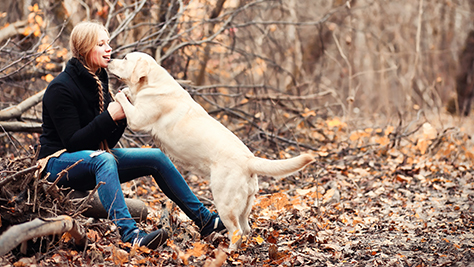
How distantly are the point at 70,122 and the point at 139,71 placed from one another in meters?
0.62

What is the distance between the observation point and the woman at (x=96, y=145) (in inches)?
116

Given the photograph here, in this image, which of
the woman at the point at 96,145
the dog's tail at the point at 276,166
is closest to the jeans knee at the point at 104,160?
the woman at the point at 96,145

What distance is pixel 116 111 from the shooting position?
3109 millimetres

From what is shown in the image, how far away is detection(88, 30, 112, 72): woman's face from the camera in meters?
3.21

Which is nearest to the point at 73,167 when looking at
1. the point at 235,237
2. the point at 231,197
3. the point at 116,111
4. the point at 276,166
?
the point at 116,111

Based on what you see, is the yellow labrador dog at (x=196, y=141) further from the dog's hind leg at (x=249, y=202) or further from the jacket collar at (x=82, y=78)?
the jacket collar at (x=82, y=78)

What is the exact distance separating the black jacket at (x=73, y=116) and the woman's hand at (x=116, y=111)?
0.09ft

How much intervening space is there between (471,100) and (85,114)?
9667 millimetres

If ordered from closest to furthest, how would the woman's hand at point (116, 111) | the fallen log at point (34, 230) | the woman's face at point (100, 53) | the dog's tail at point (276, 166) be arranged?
the fallen log at point (34, 230), the dog's tail at point (276, 166), the woman's hand at point (116, 111), the woman's face at point (100, 53)

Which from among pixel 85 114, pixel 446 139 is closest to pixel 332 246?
pixel 85 114

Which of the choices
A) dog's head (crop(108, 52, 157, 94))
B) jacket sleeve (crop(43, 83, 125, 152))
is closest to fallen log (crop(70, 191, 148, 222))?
jacket sleeve (crop(43, 83, 125, 152))

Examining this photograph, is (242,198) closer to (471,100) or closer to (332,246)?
(332,246)

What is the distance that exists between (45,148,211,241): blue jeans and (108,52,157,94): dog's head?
1.77 feet

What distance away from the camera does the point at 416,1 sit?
508 inches
